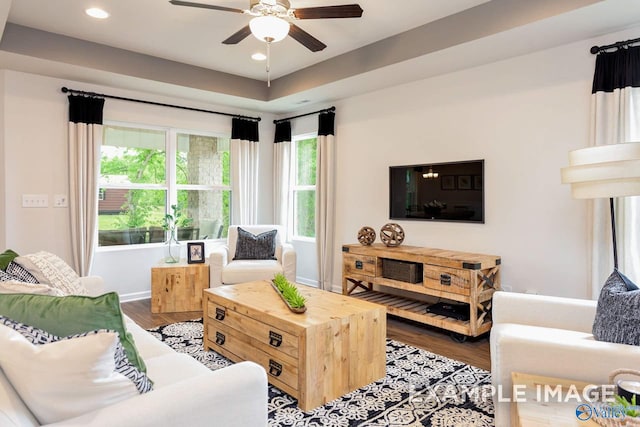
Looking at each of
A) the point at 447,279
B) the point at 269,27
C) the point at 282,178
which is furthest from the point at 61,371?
Result: the point at 282,178

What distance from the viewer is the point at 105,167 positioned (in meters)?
4.56

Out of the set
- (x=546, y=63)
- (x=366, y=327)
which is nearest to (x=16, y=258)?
(x=366, y=327)

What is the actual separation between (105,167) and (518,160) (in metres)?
4.37

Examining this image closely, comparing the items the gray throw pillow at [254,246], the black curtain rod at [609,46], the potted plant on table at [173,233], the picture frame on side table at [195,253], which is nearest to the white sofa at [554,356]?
the black curtain rod at [609,46]

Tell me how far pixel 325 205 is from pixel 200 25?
8.19ft

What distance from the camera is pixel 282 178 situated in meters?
5.77

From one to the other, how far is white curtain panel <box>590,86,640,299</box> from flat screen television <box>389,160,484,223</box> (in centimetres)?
93

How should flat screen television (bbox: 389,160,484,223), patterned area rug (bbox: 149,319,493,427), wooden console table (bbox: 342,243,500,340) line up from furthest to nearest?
flat screen television (bbox: 389,160,484,223)
wooden console table (bbox: 342,243,500,340)
patterned area rug (bbox: 149,319,493,427)

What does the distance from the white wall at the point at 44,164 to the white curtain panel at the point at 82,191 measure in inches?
4.8

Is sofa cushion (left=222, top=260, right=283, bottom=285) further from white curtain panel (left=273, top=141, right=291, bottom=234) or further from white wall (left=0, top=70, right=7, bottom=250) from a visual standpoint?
white wall (left=0, top=70, right=7, bottom=250)

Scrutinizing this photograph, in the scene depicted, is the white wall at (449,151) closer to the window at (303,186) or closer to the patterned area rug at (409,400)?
the window at (303,186)

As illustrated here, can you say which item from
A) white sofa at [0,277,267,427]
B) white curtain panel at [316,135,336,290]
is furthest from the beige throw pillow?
white curtain panel at [316,135,336,290]

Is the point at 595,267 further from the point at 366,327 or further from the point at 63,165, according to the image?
the point at 63,165

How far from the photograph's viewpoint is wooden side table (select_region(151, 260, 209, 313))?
4102 mm
